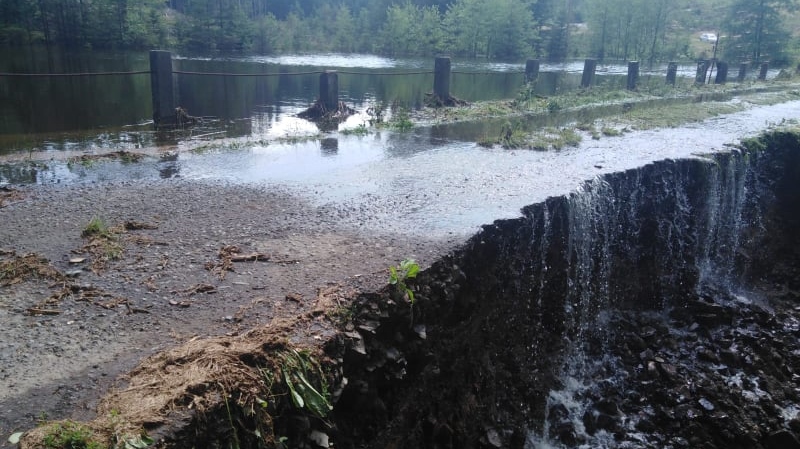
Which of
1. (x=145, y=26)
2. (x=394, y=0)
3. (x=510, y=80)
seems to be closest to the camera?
(x=510, y=80)

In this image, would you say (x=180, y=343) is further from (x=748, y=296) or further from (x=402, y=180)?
(x=748, y=296)

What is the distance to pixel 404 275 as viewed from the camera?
5320 millimetres

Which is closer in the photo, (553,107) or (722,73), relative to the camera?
(553,107)

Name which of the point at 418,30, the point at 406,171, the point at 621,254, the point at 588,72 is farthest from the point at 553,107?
the point at 418,30

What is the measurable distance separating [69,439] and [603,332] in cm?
716

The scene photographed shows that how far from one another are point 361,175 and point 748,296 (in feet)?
24.0

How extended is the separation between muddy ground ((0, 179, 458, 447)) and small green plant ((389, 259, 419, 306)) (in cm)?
Result: 13

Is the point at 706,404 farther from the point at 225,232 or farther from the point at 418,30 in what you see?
the point at 418,30

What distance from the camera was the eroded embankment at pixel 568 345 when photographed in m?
3.80

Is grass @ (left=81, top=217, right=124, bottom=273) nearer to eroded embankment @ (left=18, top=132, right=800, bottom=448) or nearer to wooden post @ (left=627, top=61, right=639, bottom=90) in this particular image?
eroded embankment @ (left=18, top=132, right=800, bottom=448)

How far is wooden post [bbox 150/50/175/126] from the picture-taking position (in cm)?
1148

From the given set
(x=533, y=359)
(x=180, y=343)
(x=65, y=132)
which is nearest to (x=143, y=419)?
(x=180, y=343)

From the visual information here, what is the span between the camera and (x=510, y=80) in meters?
26.3

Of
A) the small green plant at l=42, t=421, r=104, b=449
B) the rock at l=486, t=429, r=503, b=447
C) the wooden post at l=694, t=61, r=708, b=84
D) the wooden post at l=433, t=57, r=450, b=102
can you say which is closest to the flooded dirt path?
the small green plant at l=42, t=421, r=104, b=449
